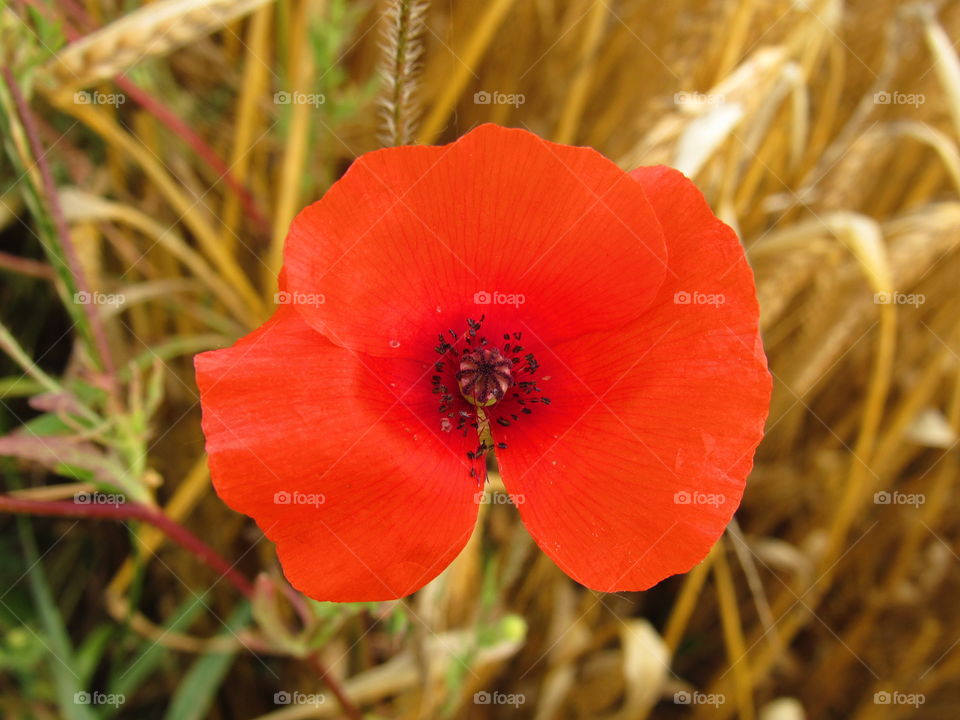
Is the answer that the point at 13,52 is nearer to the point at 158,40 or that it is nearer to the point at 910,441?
the point at 158,40

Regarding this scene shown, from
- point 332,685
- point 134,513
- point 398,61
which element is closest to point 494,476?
point 332,685

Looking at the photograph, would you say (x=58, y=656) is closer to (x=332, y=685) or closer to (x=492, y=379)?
(x=332, y=685)

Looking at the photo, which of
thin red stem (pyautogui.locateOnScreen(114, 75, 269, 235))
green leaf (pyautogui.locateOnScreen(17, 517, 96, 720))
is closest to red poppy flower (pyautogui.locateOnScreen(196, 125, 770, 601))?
thin red stem (pyautogui.locateOnScreen(114, 75, 269, 235))

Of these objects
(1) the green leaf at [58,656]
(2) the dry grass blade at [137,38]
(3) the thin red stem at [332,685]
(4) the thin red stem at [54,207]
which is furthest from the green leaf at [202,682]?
(2) the dry grass blade at [137,38]

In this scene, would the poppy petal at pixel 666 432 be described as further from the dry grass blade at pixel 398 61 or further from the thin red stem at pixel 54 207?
the thin red stem at pixel 54 207

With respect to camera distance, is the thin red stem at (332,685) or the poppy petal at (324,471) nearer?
the poppy petal at (324,471)
